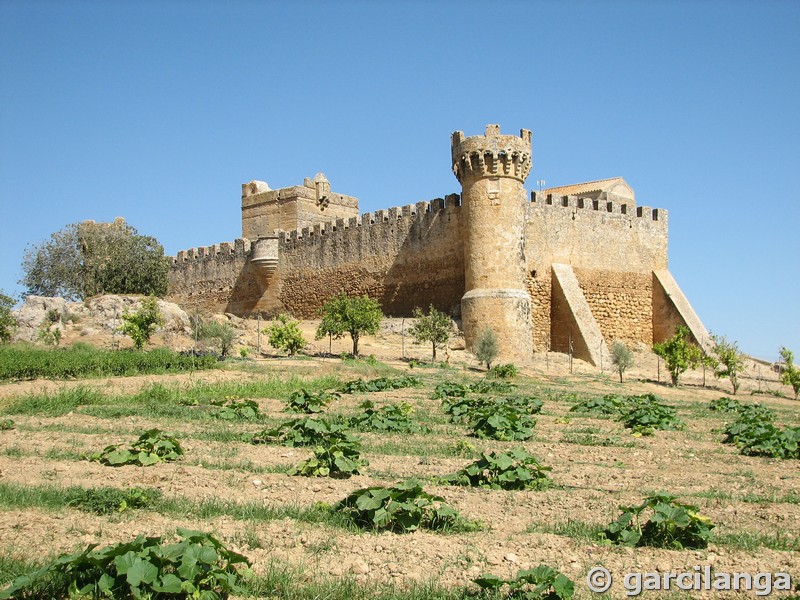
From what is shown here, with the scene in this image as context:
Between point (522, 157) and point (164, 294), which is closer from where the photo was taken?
point (522, 157)

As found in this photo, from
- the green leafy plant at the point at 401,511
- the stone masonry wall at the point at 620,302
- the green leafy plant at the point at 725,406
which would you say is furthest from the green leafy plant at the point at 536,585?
the stone masonry wall at the point at 620,302

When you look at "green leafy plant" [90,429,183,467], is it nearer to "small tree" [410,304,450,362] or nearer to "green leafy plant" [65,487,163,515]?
"green leafy plant" [65,487,163,515]

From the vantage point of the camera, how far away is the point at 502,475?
7.61 meters

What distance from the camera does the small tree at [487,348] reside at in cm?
2344

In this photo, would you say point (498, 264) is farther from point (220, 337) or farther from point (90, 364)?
point (90, 364)

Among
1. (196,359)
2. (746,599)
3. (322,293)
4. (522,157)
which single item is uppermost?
(522,157)

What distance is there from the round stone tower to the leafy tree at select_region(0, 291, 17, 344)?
13.5 meters

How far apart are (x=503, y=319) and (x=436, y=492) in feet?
60.3

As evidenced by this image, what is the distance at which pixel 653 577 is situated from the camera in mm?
5047

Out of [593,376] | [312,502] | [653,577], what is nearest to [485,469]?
[312,502]

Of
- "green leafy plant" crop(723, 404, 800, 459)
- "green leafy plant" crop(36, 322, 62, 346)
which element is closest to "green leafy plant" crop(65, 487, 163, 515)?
→ "green leafy plant" crop(723, 404, 800, 459)

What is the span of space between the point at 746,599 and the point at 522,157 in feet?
73.4

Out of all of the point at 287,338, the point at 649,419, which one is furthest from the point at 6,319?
the point at 649,419

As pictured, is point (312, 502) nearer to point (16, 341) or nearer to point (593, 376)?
A: point (593, 376)
